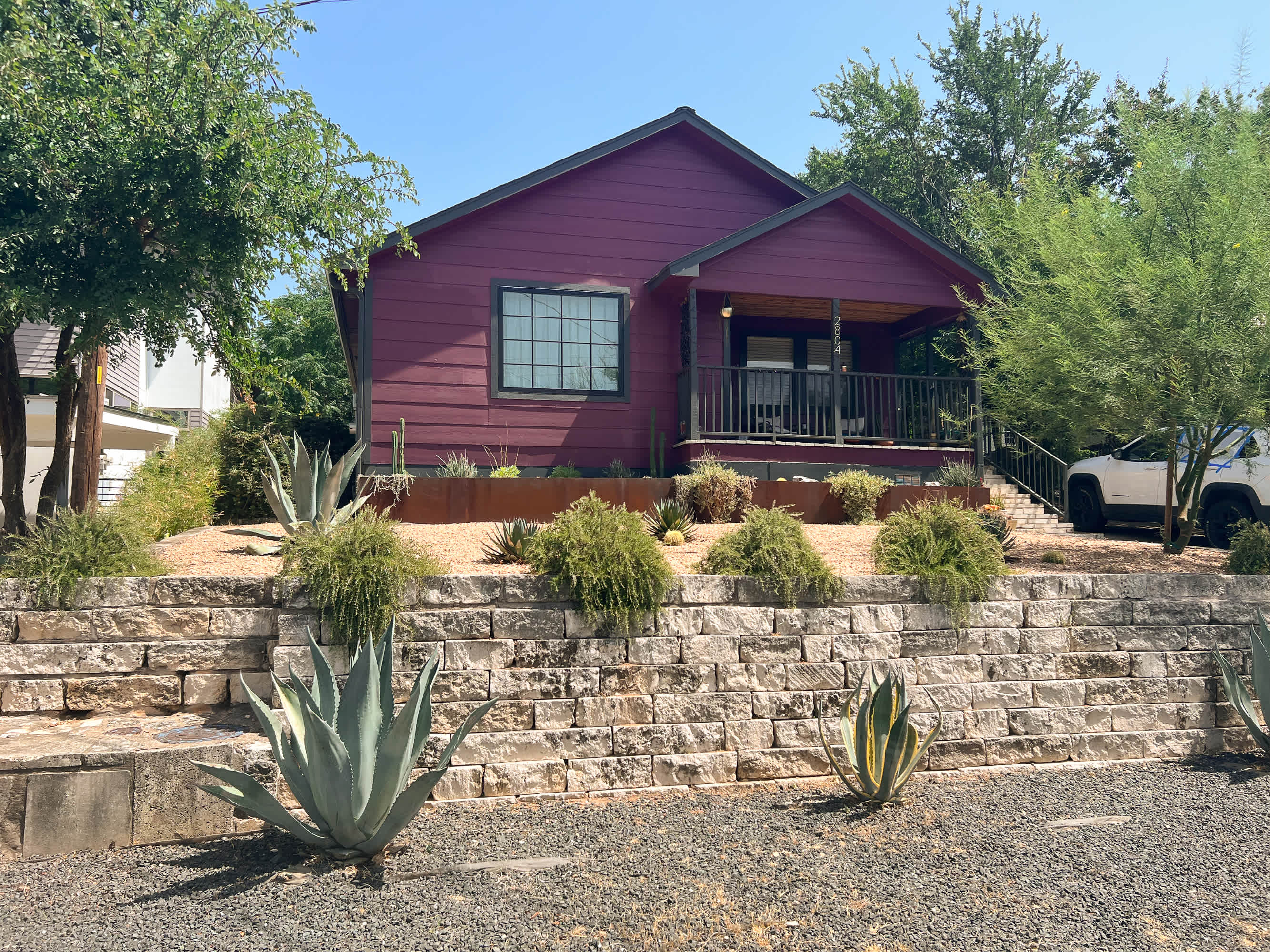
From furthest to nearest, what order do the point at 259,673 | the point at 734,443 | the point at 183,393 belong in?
1. the point at 183,393
2. the point at 734,443
3. the point at 259,673

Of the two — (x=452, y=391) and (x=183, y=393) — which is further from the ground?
(x=183, y=393)

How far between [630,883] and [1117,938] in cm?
199

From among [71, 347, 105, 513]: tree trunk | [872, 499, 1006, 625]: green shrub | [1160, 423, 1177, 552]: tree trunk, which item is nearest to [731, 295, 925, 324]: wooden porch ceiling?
[1160, 423, 1177, 552]: tree trunk

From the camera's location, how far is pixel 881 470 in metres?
11.3

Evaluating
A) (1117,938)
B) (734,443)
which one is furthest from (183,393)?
(1117,938)

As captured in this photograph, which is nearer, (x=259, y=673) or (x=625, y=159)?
(x=259, y=673)

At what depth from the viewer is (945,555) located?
235 inches

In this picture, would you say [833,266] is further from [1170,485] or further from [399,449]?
[399,449]

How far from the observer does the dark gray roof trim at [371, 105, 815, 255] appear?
36.1ft

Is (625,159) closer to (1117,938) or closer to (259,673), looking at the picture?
(259,673)

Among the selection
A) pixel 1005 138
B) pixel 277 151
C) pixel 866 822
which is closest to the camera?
pixel 866 822

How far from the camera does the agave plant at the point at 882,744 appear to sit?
4.74 meters

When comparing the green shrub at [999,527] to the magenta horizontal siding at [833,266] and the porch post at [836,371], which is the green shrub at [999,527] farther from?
the magenta horizontal siding at [833,266]

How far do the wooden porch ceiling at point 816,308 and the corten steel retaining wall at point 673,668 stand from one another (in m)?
6.65
